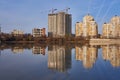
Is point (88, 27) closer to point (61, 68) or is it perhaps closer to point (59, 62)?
point (59, 62)

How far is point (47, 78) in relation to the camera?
4.90 meters

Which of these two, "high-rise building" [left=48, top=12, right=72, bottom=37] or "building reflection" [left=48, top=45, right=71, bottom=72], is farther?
"high-rise building" [left=48, top=12, right=72, bottom=37]

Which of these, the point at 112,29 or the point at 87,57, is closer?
the point at 87,57

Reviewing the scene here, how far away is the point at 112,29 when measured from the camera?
38.6 metres

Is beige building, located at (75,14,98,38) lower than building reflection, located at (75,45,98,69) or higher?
higher

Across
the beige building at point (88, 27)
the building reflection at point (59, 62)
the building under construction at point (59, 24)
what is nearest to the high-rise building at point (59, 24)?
the building under construction at point (59, 24)

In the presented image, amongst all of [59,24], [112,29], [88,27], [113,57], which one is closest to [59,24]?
[59,24]

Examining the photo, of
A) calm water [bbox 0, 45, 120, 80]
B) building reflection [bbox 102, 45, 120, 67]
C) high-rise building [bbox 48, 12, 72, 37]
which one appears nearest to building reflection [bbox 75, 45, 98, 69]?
calm water [bbox 0, 45, 120, 80]

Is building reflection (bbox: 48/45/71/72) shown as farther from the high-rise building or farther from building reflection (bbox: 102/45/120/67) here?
the high-rise building

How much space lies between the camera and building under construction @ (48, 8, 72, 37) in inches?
1481

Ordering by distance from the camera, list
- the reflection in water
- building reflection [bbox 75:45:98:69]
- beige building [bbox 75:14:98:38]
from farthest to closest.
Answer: beige building [bbox 75:14:98:38], building reflection [bbox 75:45:98:69], the reflection in water

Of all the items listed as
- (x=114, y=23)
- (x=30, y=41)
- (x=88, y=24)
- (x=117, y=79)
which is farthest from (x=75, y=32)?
(x=117, y=79)

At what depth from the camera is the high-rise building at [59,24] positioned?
37.6m

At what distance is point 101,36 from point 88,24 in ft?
10.4
